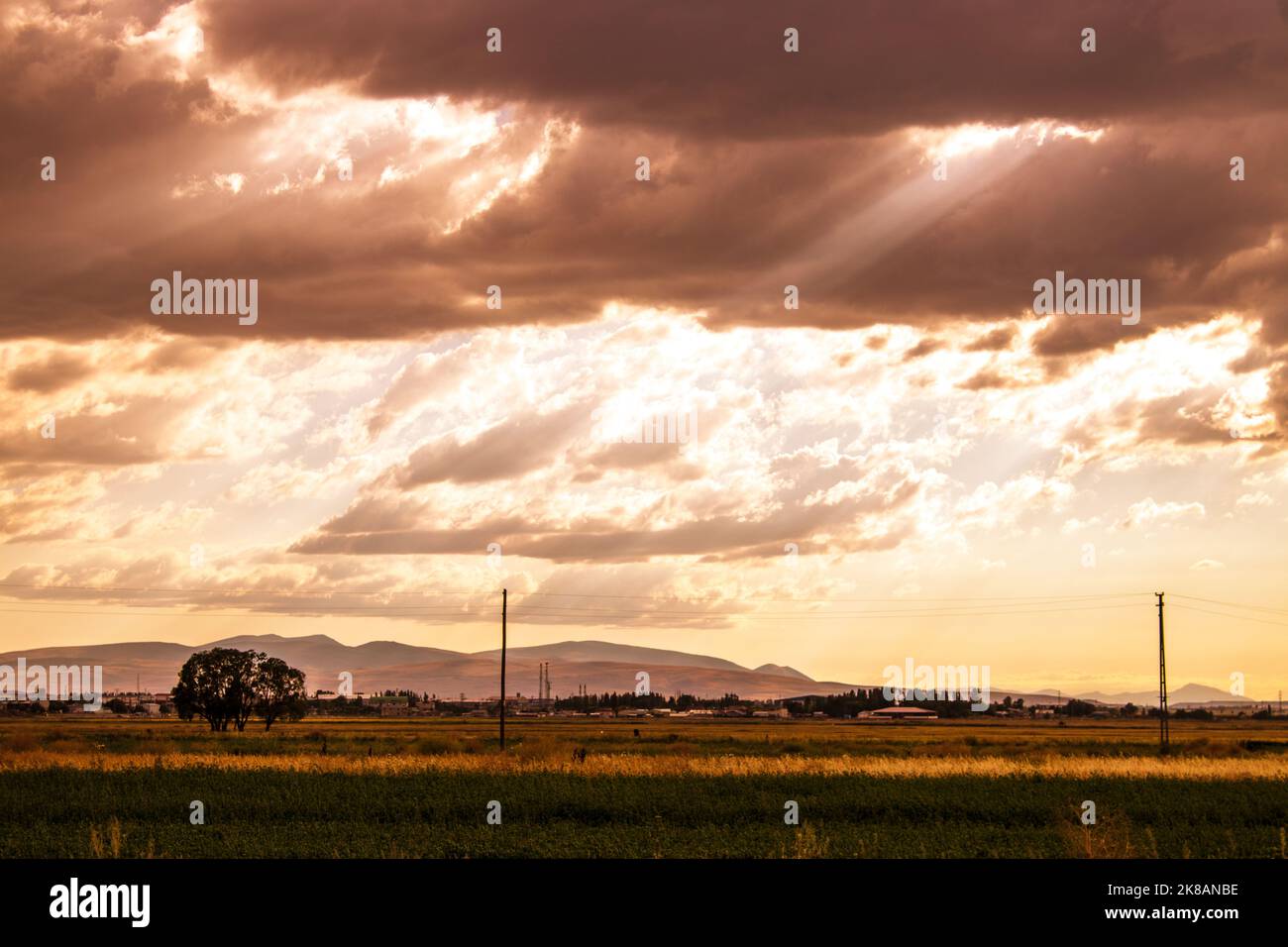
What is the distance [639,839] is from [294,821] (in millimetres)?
10231

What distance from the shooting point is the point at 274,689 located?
13662cm

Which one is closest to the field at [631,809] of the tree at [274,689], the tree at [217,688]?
the tree at [217,688]

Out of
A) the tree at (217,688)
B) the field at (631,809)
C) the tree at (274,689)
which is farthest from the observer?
the tree at (274,689)

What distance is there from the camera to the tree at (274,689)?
445ft

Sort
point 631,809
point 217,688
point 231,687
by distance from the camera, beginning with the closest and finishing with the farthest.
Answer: point 631,809
point 217,688
point 231,687

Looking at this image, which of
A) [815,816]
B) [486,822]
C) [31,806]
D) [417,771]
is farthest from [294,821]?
[815,816]

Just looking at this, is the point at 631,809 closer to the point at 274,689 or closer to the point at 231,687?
the point at 231,687

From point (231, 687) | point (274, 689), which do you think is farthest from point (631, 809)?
point (274, 689)

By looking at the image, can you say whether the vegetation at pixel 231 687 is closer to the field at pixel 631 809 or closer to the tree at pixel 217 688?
the tree at pixel 217 688

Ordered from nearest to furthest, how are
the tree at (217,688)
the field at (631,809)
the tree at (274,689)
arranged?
the field at (631,809) < the tree at (217,688) < the tree at (274,689)

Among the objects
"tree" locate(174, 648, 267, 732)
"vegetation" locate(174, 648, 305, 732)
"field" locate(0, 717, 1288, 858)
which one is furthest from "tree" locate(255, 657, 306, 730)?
"field" locate(0, 717, 1288, 858)

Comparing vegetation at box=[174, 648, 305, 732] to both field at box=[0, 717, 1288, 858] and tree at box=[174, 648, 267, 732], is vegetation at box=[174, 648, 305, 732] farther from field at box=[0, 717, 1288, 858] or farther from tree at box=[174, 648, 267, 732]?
field at box=[0, 717, 1288, 858]
